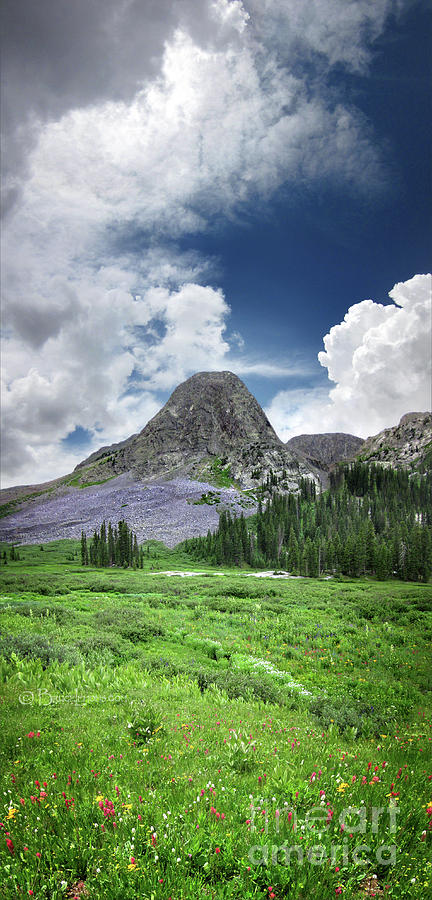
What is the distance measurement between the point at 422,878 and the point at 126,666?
1032 centimetres

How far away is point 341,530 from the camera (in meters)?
136

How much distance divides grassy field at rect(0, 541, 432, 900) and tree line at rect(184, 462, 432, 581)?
95.3 m

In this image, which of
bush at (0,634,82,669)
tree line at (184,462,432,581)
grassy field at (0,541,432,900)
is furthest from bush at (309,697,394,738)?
tree line at (184,462,432,581)

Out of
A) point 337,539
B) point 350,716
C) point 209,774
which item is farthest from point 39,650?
point 337,539

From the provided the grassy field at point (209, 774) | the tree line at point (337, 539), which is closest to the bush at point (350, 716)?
the grassy field at point (209, 774)

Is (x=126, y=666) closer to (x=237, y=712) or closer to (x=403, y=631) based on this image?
(x=237, y=712)

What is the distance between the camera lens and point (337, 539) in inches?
4471

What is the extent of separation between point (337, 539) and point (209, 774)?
117m

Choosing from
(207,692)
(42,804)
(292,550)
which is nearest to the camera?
(42,804)

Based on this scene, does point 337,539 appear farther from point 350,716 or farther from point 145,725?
point 145,725

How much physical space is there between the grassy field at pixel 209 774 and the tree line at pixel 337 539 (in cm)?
9527

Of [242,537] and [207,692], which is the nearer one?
[207,692]

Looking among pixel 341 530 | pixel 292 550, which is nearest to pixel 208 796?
pixel 292 550

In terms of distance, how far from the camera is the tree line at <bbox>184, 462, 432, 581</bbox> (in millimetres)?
99500
